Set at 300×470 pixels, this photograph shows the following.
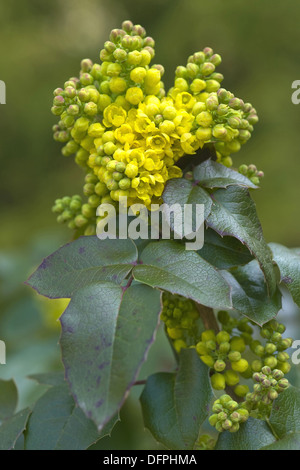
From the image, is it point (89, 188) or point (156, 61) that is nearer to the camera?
point (89, 188)

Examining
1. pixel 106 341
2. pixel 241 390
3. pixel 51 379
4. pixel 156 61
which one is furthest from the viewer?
pixel 156 61

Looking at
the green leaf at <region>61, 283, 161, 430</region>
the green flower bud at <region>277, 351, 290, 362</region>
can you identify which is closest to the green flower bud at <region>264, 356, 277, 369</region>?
the green flower bud at <region>277, 351, 290, 362</region>

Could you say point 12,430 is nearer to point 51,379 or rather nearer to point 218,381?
point 51,379

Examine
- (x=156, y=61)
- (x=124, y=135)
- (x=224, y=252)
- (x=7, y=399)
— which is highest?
(x=156, y=61)

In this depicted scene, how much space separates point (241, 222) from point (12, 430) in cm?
30

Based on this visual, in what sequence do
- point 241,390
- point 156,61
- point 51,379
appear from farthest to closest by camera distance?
1. point 156,61
2. point 51,379
3. point 241,390

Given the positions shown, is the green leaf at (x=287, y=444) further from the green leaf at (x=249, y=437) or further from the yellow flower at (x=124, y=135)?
the yellow flower at (x=124, y=135)

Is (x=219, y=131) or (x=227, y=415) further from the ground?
(x=219, y=131)

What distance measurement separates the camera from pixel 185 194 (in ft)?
1.43

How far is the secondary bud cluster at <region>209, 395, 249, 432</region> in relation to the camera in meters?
0.41

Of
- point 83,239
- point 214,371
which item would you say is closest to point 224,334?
point 214,371

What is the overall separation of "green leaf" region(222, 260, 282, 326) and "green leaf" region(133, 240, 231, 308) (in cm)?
6

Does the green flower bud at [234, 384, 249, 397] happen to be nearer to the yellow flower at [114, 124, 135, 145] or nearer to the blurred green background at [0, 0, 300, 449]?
the yellow flower at [114, 124, 135, 145]

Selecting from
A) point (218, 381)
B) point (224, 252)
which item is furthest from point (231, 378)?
point (224, 252)
